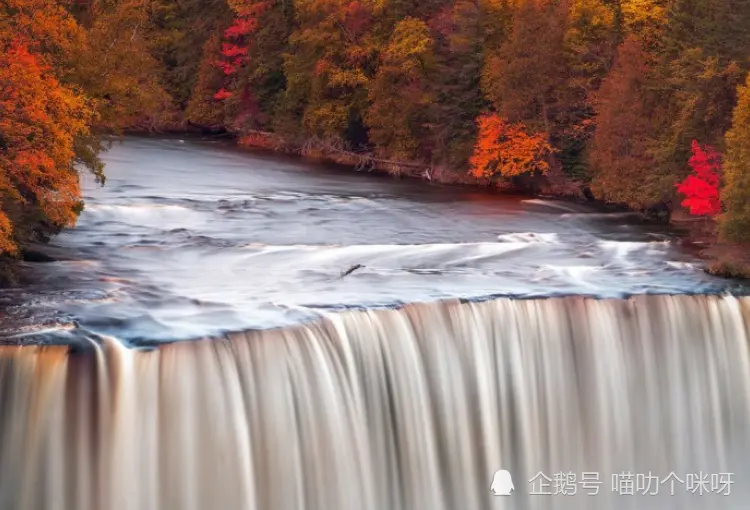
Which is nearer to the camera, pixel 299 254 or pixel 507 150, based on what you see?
pixel 299 254

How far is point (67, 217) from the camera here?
23781mm

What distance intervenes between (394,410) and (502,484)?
9.29 feet

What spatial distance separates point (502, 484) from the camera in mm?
21609

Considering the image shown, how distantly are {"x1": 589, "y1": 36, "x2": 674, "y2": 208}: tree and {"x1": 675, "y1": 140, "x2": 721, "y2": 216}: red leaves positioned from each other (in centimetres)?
286

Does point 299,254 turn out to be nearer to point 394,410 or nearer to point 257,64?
point 394,410

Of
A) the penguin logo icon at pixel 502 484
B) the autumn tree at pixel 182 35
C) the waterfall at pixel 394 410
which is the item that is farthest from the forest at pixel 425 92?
the penguin logo icon at pixel 502 484

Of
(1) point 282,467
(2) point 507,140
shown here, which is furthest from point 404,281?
(2) point 507,140

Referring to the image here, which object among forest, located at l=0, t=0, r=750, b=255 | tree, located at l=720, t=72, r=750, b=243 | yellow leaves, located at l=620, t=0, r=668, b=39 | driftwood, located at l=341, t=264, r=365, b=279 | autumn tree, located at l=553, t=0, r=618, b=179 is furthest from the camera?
autumn tree, located at l=553, t=0, r=618, b=179

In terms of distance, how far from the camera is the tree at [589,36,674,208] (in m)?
38.8

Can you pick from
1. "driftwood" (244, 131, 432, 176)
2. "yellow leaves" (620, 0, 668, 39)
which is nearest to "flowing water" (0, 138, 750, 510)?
"yellow leaves" (620, 0, 668, 39)

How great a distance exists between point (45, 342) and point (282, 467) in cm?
465

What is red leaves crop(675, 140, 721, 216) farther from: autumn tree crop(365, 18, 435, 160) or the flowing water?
autumn tree crop(365, 18, 435, 160)

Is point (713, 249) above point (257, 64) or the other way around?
the other way around

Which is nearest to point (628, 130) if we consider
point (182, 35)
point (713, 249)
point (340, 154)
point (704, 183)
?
point (704, 183)
